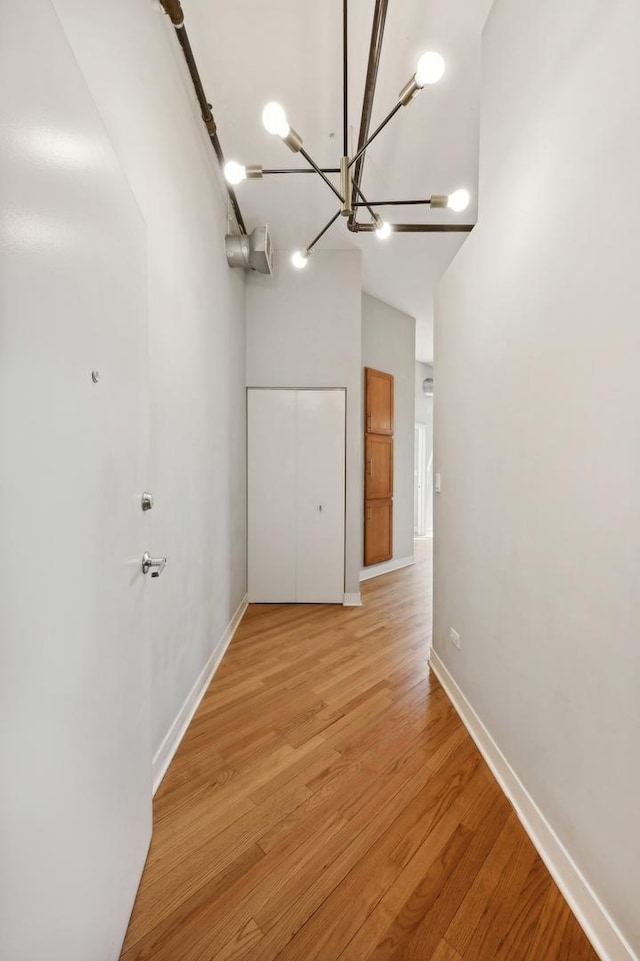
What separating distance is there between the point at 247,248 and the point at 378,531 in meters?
3.29

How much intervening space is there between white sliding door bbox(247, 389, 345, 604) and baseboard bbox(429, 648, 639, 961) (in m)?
1.98

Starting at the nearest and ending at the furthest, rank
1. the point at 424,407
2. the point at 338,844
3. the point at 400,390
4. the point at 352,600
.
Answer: the point at 338,844
the point at 352,600
the point at 400,390
the point at 424,407

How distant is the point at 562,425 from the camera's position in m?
1.21

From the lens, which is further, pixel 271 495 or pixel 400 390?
pixel 400 390

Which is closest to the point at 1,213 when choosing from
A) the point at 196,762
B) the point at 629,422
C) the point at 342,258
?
the point at 629,422

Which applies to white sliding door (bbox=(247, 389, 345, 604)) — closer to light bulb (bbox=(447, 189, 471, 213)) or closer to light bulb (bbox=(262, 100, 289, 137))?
light bulb (bbox=(447, 189, 471, 213))

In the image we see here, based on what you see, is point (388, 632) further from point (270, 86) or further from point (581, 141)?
point (270, 86)

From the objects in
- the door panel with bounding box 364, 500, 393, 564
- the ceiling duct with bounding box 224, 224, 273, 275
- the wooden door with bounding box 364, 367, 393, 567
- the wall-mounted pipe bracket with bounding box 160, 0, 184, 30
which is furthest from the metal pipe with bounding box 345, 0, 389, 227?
the door panel with bounding box 364, 500, 393, 564

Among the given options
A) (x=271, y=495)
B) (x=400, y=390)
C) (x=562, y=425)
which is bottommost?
(x=271, y=495)

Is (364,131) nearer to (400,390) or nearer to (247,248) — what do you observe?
(247,248)

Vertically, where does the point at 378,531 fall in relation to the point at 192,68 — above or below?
below

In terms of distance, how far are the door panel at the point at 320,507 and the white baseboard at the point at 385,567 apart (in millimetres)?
1012

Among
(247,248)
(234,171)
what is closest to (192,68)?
(234,171)

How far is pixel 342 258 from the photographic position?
11.5ft
